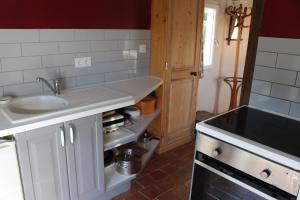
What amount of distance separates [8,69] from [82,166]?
92cm

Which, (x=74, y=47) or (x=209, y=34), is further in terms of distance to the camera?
(x=209, y=34)

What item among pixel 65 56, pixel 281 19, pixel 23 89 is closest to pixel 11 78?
pixel 23 89

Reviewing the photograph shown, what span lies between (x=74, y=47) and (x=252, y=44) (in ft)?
4.82

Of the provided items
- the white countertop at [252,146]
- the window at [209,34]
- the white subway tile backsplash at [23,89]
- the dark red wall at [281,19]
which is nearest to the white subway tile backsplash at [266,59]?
the dark red wall at [281,19]

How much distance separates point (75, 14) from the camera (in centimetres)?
217

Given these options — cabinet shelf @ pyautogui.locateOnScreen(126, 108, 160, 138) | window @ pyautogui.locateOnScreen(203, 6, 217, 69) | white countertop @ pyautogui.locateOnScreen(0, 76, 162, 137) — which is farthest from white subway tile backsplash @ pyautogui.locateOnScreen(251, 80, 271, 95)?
window @ pyautogui.locateOnScreen(203, 6, 217, 69)

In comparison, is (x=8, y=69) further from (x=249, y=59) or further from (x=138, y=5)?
(x=249, y=59)

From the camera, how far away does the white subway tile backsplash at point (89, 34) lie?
7.25ft

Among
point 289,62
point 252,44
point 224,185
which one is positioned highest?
point 252,44

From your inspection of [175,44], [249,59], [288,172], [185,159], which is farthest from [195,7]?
[288,172]

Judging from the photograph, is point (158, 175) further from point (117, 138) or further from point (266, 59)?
point (266, 59)

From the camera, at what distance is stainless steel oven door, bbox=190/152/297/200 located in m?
1.15

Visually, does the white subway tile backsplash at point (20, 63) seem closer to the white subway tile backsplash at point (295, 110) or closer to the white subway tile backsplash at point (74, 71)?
the white subway tile backsplash at point (74, 71)

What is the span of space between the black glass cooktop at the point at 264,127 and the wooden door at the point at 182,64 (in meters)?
1.23
